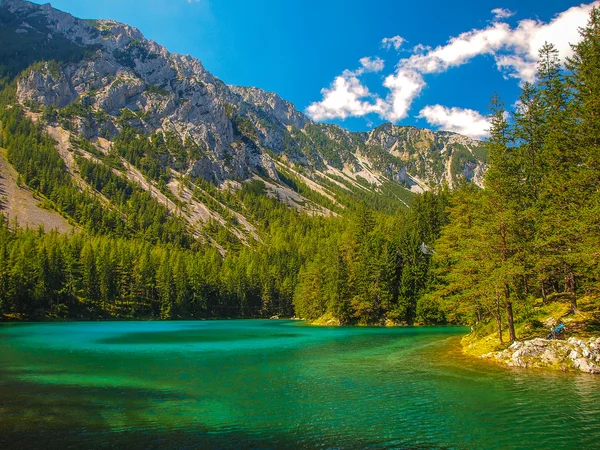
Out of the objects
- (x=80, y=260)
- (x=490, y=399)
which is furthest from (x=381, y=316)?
(x=80, y=260)

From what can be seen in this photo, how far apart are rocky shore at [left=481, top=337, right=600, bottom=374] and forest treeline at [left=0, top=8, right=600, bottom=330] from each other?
9.16 feet

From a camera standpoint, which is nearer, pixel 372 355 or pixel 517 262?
pixel 517 262

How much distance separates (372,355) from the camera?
37.4 meters

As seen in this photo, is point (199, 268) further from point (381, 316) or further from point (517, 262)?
point (517, 262)

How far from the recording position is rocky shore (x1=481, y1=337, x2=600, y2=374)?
26.4 metres

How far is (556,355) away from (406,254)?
179ft

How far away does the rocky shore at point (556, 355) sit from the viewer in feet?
86.5

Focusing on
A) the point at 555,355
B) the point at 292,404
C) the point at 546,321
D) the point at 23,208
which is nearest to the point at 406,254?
the point at 546,321

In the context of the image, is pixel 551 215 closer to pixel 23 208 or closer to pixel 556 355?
pixel 556 355

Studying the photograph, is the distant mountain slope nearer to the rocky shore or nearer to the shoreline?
the shoreline

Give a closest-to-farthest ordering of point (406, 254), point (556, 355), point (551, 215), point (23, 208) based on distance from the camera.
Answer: point (556, 355) < point (551, 215) < point (406, 254) < point (23, 208)

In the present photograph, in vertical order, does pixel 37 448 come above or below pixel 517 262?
below

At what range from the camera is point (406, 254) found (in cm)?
8200

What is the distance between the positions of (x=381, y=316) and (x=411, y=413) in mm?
63474
